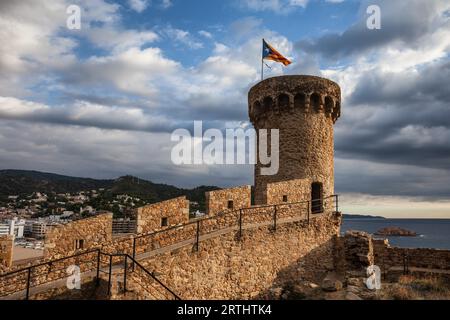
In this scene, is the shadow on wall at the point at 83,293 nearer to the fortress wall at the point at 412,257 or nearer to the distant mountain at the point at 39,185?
the fortress wall at the point at 412,257

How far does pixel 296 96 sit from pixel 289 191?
556 centimetres

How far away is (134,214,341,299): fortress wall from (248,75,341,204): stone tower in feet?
12.7

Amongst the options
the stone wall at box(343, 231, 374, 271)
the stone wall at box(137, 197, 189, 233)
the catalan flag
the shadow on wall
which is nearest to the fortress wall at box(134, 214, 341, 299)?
the stone wall at box(343, 231, 374, 271)

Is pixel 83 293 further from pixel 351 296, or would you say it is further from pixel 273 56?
→ pixel 273 56

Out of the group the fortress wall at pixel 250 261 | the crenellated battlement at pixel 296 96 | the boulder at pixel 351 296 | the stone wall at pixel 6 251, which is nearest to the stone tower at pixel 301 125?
the crenellated battlement at pixel 296 96

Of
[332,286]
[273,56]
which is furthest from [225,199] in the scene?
[273,56]

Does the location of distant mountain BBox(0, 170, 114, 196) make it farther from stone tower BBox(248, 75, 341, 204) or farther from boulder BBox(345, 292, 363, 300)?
boulder BBox(345, 292, 363, 300)

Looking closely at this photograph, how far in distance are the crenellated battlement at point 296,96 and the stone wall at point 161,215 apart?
30.0ft

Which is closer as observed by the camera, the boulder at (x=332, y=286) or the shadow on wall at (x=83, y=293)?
the shadow on wall at (x=83, y=293)

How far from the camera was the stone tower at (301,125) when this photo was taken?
19312 millimetres

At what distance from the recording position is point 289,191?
1773cm

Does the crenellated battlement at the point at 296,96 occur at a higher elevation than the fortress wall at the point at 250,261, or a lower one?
higher

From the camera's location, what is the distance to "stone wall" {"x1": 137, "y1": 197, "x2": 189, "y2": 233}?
39.8ft

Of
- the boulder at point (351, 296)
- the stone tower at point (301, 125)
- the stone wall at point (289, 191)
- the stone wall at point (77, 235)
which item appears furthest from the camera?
the stone tower at point (301, 125)
